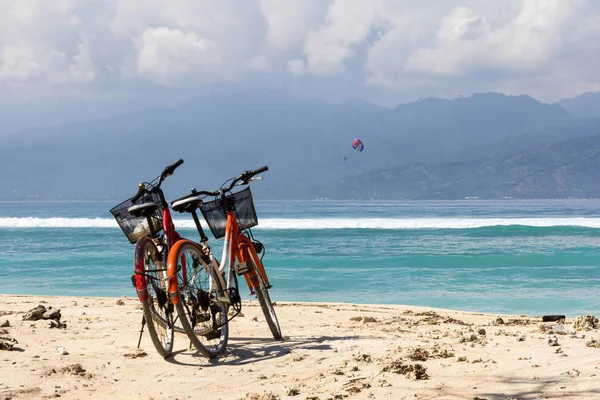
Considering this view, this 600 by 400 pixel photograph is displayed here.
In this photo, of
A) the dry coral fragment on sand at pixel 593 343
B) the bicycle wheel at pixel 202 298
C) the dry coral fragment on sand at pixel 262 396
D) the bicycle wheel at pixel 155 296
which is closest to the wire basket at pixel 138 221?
the bicycle wheel at pixel 155 296

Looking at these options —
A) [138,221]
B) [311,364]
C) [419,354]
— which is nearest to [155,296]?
[138,221]

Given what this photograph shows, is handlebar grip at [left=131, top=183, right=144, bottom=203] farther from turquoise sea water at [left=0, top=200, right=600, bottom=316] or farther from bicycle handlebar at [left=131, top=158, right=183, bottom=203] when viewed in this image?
turquoise sea water at [left=0, top=200, right=600, bottom=316]

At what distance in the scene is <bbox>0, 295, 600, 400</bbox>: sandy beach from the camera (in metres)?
4.36

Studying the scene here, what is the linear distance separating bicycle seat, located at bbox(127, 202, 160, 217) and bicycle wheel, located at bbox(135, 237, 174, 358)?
0.20 metres

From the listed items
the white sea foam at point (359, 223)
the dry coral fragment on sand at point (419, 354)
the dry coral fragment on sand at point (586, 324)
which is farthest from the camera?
the white sea foam at point (359, 223)

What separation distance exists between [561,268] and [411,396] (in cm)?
1329

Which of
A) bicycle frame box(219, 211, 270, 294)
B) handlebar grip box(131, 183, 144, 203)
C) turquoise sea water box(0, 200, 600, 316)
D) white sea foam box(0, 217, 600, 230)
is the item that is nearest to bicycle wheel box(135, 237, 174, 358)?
handlebar grip box(131, 183, 144, 203)

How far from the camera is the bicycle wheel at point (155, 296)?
206 inches

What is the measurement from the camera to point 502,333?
630 cm

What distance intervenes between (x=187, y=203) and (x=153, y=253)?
49 centimetres

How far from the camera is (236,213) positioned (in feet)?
19.9

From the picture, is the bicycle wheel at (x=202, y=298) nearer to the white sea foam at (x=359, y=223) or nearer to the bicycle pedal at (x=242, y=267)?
the bicycle pedal at (x=242, y=267)

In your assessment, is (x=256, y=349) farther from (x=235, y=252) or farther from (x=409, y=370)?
(x=409, y=370)

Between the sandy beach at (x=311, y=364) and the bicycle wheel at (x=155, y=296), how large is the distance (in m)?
0.16
